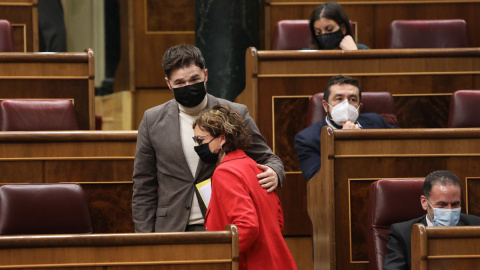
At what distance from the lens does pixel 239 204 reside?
0.91m

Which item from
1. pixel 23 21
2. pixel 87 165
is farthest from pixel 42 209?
pixel 23 21

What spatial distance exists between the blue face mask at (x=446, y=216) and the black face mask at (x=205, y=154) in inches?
11.6

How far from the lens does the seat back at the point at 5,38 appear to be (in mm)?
1754

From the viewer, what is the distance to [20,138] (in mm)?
1313

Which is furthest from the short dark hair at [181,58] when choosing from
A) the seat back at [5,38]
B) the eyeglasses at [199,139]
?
the seat back at [5,38]

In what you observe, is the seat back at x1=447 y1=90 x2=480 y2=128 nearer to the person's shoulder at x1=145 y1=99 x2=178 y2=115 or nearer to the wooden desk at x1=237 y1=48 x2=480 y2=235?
the wooden desk at x1=237 y1=48 x2=480 y2=235

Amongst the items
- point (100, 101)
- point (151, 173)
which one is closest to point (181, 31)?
point (100, 101)

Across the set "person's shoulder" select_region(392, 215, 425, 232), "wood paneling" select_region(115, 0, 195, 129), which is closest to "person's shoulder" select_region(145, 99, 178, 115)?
"person's shoulder" select_region(392, 215, 425, 232)

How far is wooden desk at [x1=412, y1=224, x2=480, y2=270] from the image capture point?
94 centimetres

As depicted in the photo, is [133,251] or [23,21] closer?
[133,251]

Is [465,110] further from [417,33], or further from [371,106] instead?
[417,33]

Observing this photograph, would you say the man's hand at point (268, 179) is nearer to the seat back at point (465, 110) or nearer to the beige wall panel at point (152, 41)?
the seat back at point (465, 110)

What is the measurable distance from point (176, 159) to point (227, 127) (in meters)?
0.10

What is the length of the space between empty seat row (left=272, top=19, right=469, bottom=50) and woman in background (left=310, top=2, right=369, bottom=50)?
0.25 m
